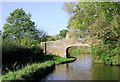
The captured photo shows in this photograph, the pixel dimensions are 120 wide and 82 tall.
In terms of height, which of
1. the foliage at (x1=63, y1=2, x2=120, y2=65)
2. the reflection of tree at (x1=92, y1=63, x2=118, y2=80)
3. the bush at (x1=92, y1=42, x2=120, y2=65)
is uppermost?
the foliage at (x1=63, y1=2, x2=120, y2=65)

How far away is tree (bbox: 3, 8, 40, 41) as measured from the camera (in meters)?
30.9

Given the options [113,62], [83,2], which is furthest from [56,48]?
[83,2]

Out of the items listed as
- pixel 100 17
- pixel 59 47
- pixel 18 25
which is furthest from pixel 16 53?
pixel 18 25

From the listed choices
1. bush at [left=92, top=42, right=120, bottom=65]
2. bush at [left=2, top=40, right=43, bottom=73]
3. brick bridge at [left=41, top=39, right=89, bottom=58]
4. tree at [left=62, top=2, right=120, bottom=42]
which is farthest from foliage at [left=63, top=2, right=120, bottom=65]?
brick bridge at [left=41, top=39, right=89, bottom=58]

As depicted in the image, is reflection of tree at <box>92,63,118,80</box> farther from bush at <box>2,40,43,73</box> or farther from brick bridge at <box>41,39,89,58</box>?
brick bridge at <box>41,39,89,58</box>

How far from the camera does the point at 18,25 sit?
1235 inches

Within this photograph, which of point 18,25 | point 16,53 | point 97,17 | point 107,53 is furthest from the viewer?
point 18,25

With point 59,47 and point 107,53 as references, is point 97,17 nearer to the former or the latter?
point 107,53

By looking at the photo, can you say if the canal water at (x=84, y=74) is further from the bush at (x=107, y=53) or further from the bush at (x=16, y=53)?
the bush at (x=16, y=53)

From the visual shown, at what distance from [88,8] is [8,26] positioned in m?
21.2

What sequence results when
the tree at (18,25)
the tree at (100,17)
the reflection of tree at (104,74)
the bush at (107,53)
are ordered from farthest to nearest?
the tree at (18,25), the bush at (107,53), the reflection of tree at (104,74), the tree at (100,17)

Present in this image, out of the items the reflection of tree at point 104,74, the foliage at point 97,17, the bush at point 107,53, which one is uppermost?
the foliage at point 97,17

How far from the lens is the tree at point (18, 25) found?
1217 inches

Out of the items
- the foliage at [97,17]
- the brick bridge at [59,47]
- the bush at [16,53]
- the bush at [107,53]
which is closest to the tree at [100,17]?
the foliage at [97,17]
